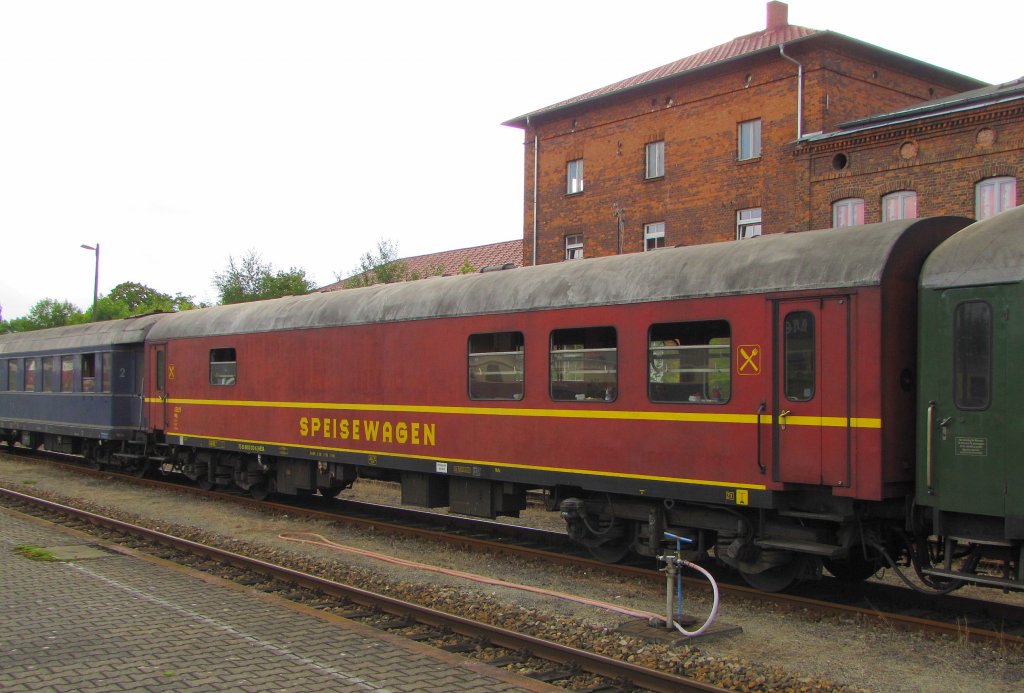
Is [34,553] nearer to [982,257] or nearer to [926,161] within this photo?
[982,257]

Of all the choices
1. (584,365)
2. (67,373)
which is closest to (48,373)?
(67,373)

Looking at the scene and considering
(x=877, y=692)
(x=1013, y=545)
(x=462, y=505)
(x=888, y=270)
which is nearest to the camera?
(x=877, y=692)

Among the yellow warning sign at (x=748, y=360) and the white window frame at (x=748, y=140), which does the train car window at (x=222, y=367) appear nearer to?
the yellow warning sign at (x=748, y=360)

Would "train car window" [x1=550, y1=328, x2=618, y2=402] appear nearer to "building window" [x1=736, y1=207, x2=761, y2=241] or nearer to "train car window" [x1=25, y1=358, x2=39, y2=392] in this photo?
"train car window" [x1=25, y1=358, x2=39, y2=392]

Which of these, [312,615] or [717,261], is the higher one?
[717,261]

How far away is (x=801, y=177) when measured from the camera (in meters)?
26.0

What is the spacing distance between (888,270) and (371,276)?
101 ft

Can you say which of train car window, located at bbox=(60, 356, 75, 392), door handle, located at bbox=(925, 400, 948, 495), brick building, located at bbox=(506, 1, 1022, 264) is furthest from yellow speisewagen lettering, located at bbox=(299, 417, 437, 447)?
brick building, located at bbox=(506, 1, 1022, 264)

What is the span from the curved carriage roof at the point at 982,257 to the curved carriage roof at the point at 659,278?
34cm

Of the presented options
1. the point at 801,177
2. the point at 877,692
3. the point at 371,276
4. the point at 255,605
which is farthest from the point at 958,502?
the point at 371,276

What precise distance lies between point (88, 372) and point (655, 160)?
19014 millimetres

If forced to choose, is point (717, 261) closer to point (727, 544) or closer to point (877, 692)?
point (727, 544)

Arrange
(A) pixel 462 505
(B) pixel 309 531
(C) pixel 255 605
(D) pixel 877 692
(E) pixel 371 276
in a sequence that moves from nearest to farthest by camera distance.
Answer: (D) pixel 877 692
(C) pixel 255 605
(A) pixel 462 505
(B) pixel 309 531
(E) pixel 371 276

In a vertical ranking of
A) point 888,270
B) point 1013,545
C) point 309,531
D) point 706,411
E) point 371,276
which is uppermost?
point 371,276
